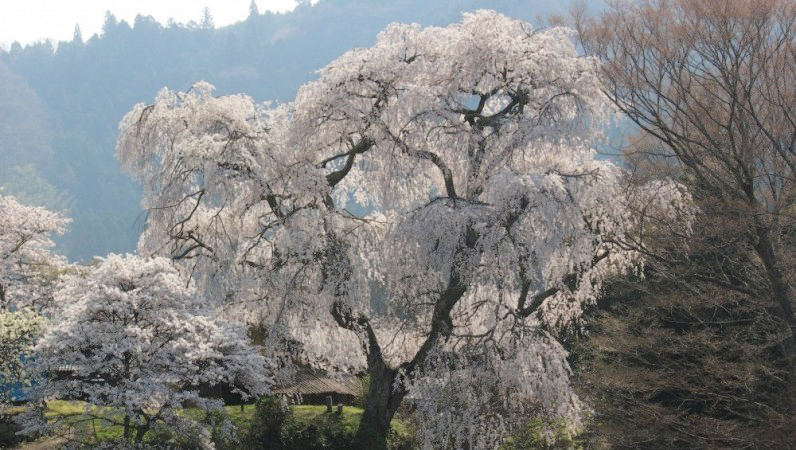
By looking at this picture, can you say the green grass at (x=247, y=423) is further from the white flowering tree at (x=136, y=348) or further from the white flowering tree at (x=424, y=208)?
the white flowering tree at (x=424, y=208)

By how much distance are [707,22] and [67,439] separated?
1290cm

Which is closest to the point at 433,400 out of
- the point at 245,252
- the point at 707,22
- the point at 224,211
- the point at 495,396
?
the point at 495,396

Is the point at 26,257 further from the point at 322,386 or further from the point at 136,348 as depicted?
the point at 136,348

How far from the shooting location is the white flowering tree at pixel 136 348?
1264 cm

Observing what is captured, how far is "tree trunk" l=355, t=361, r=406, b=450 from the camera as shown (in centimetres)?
1528

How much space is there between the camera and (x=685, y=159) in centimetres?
1516

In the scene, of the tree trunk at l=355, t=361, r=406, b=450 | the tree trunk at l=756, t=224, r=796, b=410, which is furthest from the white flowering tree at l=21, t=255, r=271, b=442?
the tree trunk at l=756, t=224, r=796, b=410

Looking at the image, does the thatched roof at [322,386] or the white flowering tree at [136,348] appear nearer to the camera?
the white flowering tree at [136,348]

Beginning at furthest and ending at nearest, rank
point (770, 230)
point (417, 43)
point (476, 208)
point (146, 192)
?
point (146, 192) → point (417, 43) → point (770, 230) → point (476, 208)

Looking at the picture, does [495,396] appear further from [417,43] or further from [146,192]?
[146,192]

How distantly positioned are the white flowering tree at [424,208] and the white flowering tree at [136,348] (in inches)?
42.9

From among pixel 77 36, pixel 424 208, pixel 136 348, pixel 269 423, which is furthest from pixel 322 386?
pixel 77 36

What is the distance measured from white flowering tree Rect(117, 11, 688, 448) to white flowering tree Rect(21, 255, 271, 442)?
1.09m

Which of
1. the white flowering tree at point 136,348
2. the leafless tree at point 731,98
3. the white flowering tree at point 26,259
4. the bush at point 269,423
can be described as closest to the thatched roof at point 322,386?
the bush at point 269,423
